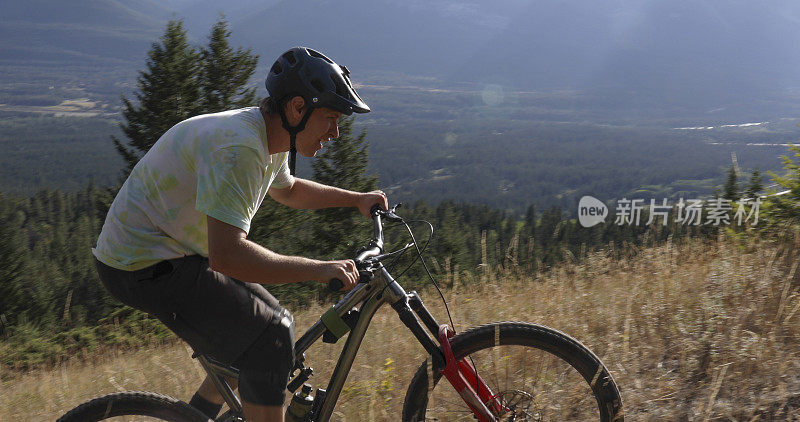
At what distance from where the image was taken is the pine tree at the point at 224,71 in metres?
43.9

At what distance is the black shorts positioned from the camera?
2.60 m

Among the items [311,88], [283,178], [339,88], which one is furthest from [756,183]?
[311,88]

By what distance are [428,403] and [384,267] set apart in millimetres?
696

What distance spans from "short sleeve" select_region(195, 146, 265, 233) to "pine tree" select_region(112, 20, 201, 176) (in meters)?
40.1

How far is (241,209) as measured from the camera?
2.33m

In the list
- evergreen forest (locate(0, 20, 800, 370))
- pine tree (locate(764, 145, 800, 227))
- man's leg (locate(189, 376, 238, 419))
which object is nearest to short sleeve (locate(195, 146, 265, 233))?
man's leg (locate(189, 376, 238, 419))

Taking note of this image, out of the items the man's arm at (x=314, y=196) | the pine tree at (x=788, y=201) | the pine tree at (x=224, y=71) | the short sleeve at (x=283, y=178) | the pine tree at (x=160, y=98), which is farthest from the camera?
the pine tree at (x=224, y=71)

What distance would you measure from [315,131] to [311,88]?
0.59ft

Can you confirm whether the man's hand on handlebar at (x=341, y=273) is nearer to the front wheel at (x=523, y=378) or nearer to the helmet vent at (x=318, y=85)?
the front wheel at (x=523, y=378)

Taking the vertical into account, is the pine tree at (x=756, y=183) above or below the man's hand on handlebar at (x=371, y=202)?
below

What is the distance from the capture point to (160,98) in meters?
41.5

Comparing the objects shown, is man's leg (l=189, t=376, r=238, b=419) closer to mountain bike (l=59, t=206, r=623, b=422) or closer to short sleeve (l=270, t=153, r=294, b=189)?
mountain bike (l=59, t=206, r=623, b=422)

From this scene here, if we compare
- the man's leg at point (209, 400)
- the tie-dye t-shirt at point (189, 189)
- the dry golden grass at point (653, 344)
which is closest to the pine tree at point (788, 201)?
the dry golden grass at point (653, 344)

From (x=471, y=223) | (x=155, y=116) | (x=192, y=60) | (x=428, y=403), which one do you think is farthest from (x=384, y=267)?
(x=471, y=223)
